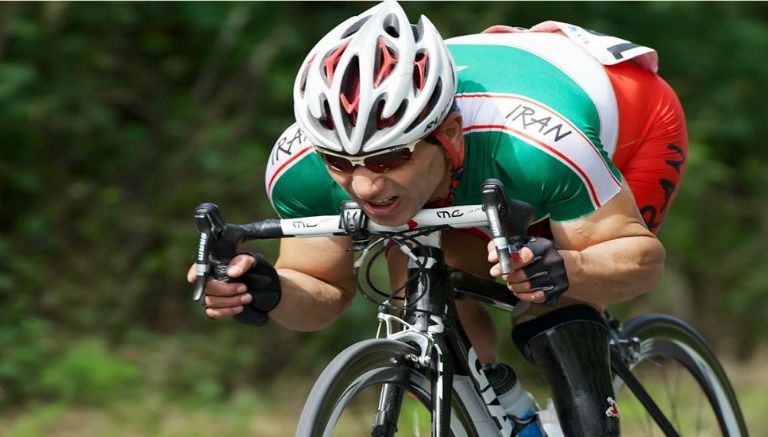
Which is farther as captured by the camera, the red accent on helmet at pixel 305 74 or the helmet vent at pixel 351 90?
the red accent on helmet at pixel 305 74

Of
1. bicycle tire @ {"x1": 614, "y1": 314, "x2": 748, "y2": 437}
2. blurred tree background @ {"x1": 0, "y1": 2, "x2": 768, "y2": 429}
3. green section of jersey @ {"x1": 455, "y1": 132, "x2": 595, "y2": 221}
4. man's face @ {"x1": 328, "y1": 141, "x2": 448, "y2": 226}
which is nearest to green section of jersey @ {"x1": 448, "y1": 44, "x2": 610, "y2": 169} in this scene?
green section of jersey @ {"x1": 455, "y1": 132, "x2": 595, "y2": 221}

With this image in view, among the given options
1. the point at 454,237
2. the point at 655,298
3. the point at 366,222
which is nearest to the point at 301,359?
the point at 655,298

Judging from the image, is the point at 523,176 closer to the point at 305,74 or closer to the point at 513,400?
the point at 305,74

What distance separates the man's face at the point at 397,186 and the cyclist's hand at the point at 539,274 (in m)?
0.30

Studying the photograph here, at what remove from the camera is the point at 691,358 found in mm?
4703

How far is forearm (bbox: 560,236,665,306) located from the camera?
11.0ft

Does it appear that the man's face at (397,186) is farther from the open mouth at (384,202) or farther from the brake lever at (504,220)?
the brake lever at (504,220)

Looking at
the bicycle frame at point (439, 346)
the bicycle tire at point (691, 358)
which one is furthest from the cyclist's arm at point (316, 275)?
the bicycle tire at point (691, 358)

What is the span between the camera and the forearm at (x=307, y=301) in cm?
366

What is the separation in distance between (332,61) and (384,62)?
14 centimetres

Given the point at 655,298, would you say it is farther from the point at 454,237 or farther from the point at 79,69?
the point at 454,237

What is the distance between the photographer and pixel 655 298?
1015cm

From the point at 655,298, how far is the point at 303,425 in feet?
24.5

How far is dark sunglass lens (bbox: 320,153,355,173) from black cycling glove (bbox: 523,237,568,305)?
0.50 m
